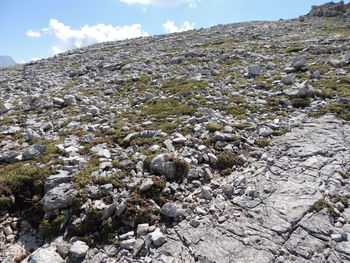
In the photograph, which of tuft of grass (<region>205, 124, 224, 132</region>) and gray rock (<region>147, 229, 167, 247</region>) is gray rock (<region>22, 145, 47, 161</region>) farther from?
tuft of grass (<region>205, 124, 224, 132</region>)

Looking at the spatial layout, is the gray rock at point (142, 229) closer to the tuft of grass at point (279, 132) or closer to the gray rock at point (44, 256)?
the gray rock at point (44, 256)

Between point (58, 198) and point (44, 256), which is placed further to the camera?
point (58, 198)

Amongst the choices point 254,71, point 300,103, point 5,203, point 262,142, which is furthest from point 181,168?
point 254,71

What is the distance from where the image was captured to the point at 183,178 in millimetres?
8250

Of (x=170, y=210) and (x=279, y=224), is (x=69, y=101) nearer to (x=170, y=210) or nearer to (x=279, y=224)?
(x=170, y=210)

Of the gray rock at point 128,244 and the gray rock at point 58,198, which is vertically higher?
the gray rock at point 58,198

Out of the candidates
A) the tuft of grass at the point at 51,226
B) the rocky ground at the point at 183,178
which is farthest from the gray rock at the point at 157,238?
the tuft of grass at the point at 51,226

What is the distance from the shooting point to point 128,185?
25.5ft

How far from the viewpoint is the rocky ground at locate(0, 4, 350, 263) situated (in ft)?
20.1

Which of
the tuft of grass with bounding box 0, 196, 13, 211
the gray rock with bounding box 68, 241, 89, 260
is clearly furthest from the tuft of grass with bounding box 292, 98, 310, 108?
the tuft of grass with bounding box 0, 196, 13, 211

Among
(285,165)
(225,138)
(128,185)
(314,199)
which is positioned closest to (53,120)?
(128,185)

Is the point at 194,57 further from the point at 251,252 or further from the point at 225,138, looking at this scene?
the point at 251,252

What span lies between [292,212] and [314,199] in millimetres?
875

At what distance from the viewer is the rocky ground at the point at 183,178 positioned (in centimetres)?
613
